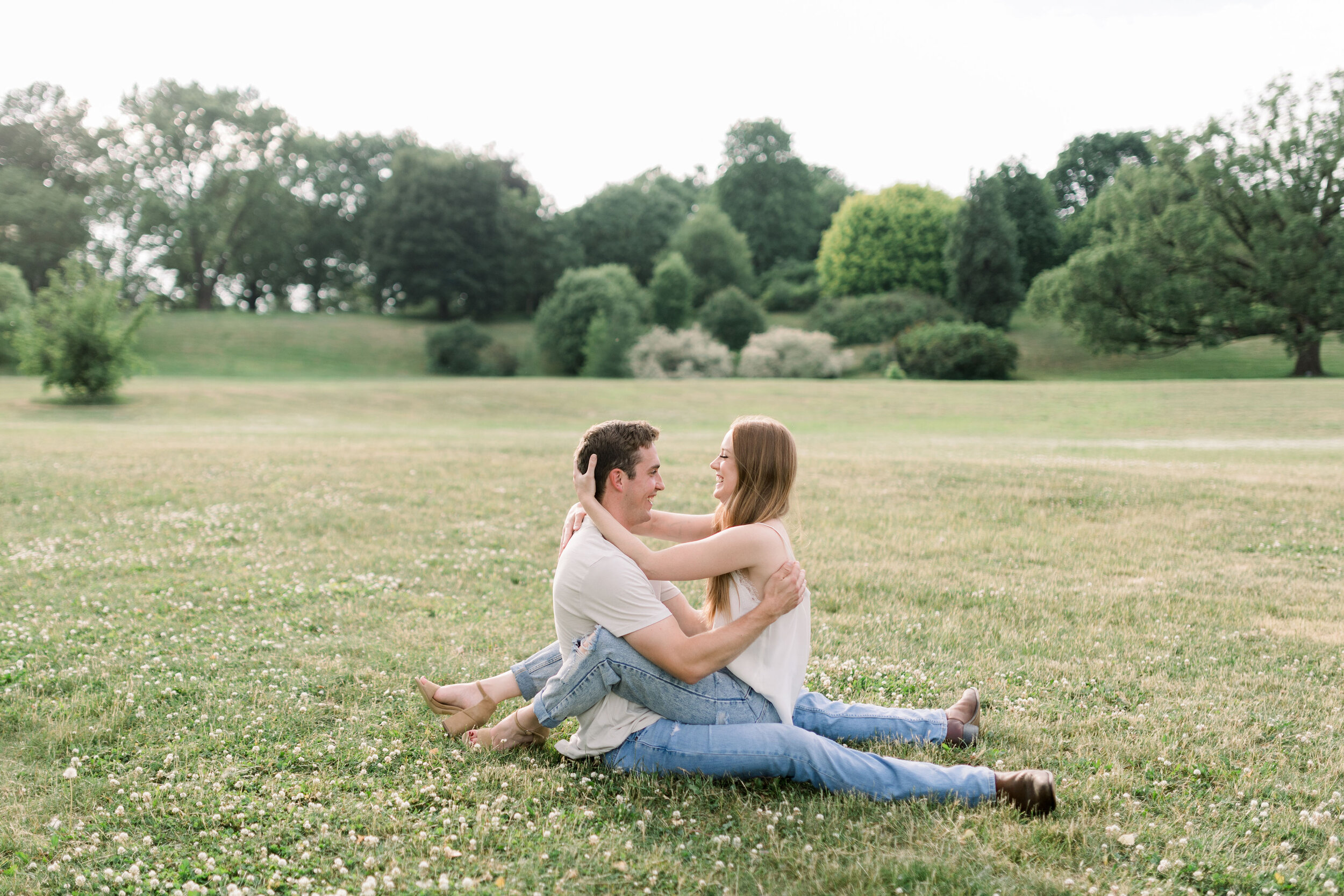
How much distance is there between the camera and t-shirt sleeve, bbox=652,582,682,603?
4977mm

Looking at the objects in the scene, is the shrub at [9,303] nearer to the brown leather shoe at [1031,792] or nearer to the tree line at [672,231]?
the tree line at [672,231]

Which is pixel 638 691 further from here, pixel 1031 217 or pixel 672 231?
pixel 672 231

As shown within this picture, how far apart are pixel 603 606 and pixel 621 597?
0.41 ft

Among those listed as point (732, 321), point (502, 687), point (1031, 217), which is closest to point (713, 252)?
point (732, 321)

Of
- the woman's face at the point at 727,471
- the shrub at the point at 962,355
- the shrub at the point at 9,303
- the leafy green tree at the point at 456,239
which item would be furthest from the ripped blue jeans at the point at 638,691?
the leafy green tree at the point at 456,239

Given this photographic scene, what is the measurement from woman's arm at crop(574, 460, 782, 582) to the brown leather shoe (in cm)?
161

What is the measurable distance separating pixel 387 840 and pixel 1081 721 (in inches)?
171

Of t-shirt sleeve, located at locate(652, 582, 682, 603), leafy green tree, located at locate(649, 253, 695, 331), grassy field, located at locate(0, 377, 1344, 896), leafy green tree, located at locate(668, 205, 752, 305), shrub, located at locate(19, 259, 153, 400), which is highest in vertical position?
leafy green tree, located at locate(668, 205, 752, 305)

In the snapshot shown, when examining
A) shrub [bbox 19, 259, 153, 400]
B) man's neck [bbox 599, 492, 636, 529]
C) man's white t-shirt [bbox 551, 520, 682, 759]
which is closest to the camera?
man's white t-shirt [bbox 551, 520, 682, 759]

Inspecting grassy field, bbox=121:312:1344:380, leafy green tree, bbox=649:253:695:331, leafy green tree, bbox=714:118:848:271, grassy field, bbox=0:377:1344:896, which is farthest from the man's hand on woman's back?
leafy green tree, bbox=714:118:848:271

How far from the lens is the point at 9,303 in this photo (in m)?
50.2

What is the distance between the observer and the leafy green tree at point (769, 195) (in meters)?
92.3

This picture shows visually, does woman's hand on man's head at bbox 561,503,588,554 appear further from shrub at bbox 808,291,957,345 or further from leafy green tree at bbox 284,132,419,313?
leafy green tree at bbox 284,132,419,313

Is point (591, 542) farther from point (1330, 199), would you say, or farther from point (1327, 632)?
point (1330, 199)
